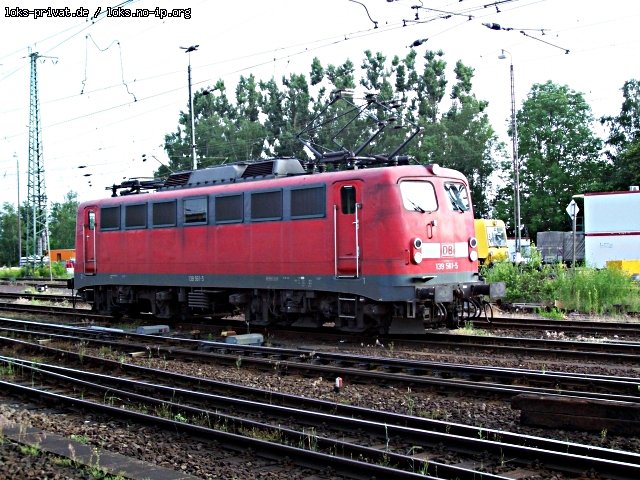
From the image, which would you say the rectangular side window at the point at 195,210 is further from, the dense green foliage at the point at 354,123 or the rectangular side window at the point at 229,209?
the dense green foliage at the point at 354,123

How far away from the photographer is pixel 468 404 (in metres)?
9.38

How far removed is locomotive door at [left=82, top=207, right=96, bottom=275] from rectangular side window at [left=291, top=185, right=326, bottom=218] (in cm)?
844

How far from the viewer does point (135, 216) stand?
808 inches

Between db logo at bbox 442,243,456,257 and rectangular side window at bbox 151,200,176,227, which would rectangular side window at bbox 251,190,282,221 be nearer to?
rectangular side window at bbox 151,200,176,227

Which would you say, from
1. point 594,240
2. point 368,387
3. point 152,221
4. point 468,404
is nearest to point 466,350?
point 368,387

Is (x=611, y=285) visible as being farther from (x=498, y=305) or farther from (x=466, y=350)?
(x=466, y=350)

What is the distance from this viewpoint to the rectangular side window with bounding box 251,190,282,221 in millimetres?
16406

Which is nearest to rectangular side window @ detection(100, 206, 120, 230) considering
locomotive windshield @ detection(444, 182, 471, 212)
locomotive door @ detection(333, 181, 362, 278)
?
locomotive door @ detection(333, 181, 362, 278)

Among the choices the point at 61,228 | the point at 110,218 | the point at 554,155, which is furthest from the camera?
the point at 61,228

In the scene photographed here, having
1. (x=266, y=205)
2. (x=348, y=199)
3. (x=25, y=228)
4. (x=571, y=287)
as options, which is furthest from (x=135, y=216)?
(x=25, y=228)

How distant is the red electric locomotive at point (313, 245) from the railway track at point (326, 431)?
15.3 feet

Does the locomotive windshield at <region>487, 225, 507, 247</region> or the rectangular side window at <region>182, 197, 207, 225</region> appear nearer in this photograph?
the rectangular side window at <region>182, 197, 207, 225</region>

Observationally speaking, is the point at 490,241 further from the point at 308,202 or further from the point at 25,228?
the point at 25,228

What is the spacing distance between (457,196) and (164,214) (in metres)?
7.76
